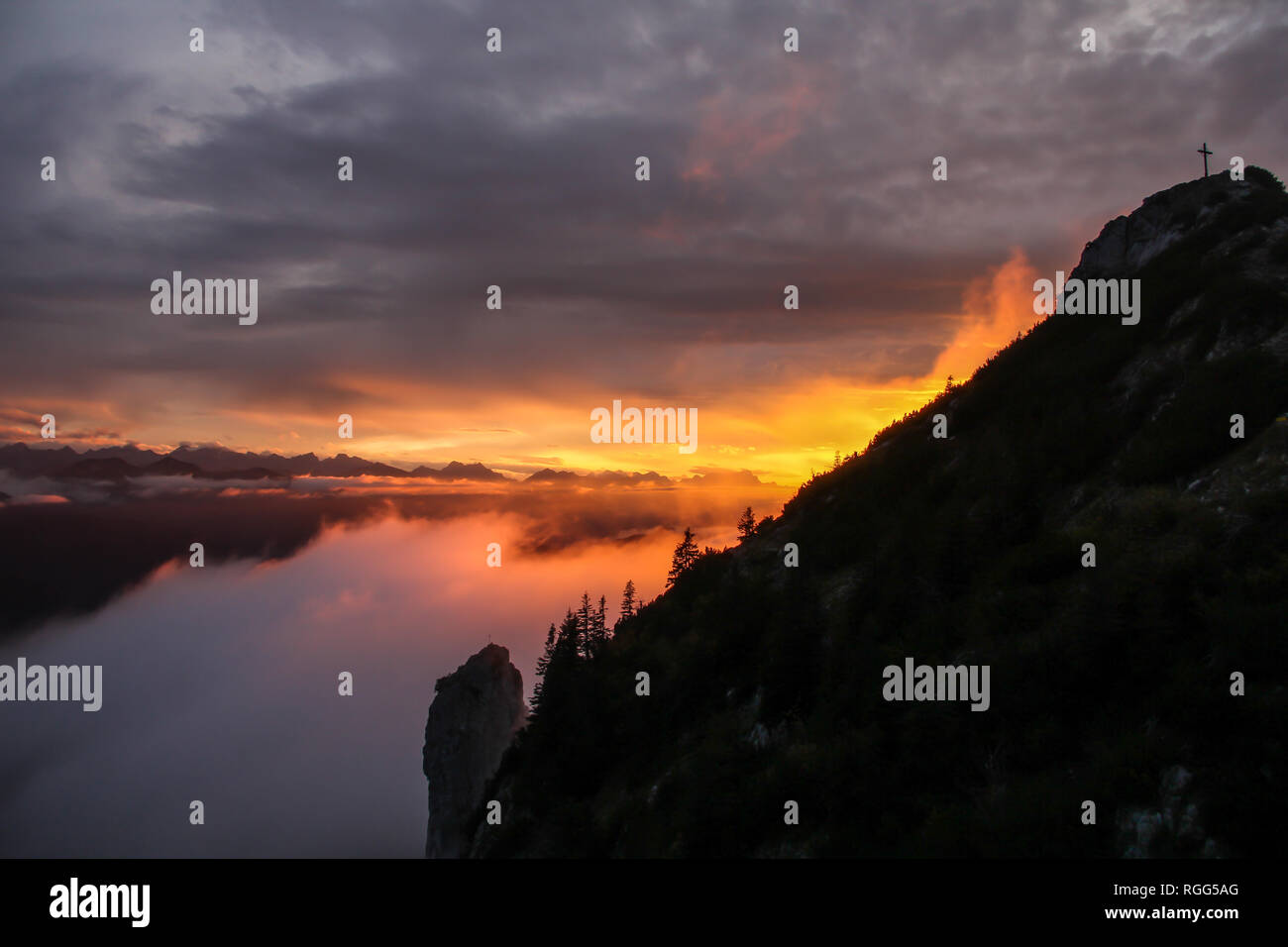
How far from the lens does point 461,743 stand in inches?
3688

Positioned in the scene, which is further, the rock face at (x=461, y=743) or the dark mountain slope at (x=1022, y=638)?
the rock face at (x=461, y=743)

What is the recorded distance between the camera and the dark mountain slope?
35.2 ft

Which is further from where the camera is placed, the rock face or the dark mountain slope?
the rock face

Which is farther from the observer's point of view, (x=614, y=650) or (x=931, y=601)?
(x=614, y=650)

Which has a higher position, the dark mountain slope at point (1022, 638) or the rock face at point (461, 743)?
the dark mountain slope at point (1022, 638)

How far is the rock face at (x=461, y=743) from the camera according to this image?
91.6 meters

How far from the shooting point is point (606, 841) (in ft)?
70.4

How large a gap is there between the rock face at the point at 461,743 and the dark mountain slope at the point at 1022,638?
6448 cm

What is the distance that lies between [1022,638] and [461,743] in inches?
3700

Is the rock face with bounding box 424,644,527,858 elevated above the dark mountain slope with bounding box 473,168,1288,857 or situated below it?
below

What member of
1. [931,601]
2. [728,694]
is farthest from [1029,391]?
[728,694]

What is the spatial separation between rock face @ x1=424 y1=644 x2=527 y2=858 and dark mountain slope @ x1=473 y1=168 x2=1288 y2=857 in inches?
2539
